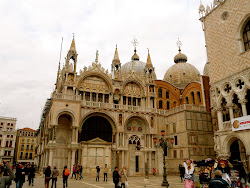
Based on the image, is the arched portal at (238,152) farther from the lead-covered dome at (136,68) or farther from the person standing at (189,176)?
the lead-covered dome at (136,68)

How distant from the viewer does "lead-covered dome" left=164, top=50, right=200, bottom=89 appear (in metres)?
48.3

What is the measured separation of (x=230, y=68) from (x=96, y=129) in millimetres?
18007

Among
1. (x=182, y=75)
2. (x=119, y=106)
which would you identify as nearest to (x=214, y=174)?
(x=119, y=106)

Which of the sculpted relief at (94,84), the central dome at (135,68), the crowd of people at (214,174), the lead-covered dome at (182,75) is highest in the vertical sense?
the central dome at (135,68)

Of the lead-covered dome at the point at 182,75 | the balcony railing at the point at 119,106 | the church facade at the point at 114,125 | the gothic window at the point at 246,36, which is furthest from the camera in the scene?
the lead-covered dome at the point at 182,75

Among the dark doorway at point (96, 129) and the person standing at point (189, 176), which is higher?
the dark doorway at point (96, 129)

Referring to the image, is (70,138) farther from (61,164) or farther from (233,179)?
(233,179)

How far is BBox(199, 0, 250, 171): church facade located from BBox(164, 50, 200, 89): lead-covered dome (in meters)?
24.0

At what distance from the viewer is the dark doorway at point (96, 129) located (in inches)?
1122

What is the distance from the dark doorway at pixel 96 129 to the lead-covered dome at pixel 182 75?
24.0m

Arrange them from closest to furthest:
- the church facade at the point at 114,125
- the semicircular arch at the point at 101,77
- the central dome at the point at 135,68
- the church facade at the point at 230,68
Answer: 1. the church facade at the point at 230,68
2. the church facade at the point at 114,125
3. the semicircular arch at the point at 101,77
4. the central dome at the point at 135,68

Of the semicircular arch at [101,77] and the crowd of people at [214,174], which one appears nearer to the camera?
the crowd of people at [214,174]

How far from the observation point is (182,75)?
161 ft

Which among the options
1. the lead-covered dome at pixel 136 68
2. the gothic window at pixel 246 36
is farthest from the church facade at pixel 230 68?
the lead-covered dome at pixel 136 68
